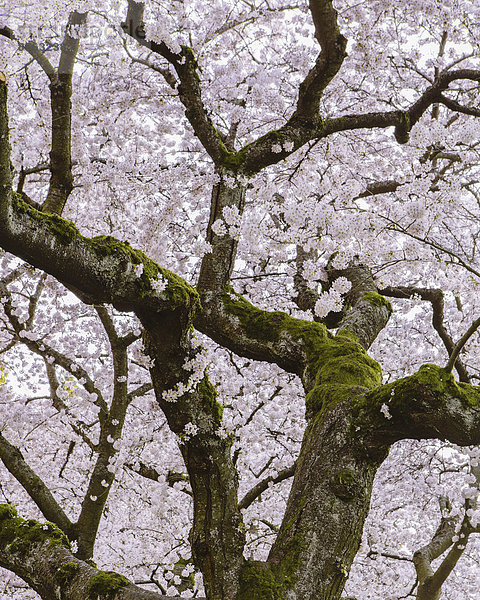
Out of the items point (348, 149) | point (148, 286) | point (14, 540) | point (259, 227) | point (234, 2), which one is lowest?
point (14, 540)

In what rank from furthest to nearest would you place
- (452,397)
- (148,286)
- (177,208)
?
(177,208) → (148,286) → (452,397)

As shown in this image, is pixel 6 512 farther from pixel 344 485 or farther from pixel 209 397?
pixel 344 485

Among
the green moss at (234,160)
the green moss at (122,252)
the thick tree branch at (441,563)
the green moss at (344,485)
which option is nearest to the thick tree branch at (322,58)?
the green moss at (234,160)

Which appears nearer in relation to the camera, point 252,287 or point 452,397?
point 452,397

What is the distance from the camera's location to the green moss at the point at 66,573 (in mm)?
3666

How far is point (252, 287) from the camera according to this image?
8.31 metres

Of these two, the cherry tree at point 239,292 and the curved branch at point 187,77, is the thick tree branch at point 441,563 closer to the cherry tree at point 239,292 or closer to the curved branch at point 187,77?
the cherry tree at point 239,292

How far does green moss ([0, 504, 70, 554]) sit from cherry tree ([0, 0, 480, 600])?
0.02 m

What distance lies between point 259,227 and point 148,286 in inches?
72.7

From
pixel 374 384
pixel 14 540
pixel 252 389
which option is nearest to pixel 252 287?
pixel 252 389

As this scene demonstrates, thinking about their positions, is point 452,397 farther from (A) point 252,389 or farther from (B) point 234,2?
(B) point 234,2

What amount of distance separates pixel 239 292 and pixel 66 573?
16.2 feet

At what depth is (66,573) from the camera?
12.1 ft

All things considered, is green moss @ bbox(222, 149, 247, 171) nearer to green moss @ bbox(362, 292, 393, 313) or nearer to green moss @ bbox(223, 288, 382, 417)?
green moss @ bbox(223, 288, 382, 417)
